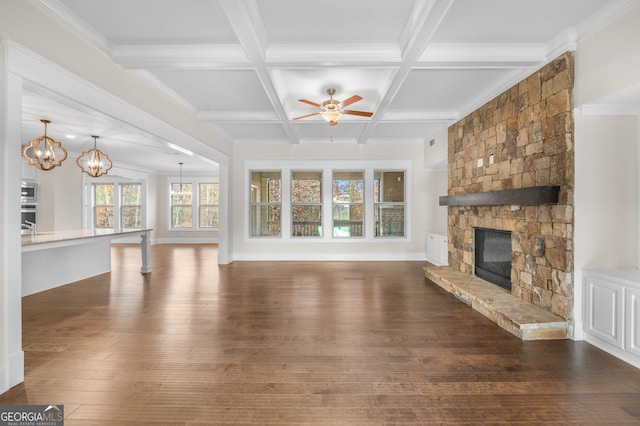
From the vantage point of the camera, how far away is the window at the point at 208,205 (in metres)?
11.1

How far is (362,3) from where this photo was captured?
249cm

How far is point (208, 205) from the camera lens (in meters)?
11.1

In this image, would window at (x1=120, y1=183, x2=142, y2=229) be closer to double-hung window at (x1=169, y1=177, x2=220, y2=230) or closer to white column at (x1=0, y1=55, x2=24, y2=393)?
double-hung window at (x1=169, y1=177, x2=220, y2=230)

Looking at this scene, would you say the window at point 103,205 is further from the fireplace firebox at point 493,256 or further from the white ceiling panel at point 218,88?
the fireplace firebox at point 493,256

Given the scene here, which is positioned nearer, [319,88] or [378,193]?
[319,88]

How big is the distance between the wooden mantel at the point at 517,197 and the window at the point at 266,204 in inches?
168

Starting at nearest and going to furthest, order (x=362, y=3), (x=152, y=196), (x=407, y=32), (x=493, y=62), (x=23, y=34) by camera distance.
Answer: (x=23, y=34) → (x=362, y=3) → (x=407, y=32) → (x=493, y=62) → (x=152, y=196)

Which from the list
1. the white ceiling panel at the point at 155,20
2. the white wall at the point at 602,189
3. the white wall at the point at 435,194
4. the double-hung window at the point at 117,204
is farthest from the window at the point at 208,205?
the white wall at the point at 602,189

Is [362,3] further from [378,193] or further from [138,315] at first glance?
[378,193]

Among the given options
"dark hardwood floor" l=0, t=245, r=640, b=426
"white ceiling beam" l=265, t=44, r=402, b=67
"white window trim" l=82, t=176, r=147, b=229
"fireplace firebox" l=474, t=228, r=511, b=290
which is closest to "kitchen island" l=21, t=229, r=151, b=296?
"dark hardwood floor" l=0, t=245, r=640, b=426

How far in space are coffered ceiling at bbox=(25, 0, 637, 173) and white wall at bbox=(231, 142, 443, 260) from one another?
2.57 meters

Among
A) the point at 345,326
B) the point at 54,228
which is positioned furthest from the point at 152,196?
the point at 345,326

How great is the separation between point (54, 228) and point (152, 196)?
3.93 m

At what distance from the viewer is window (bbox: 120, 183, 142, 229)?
1077 centimetres
